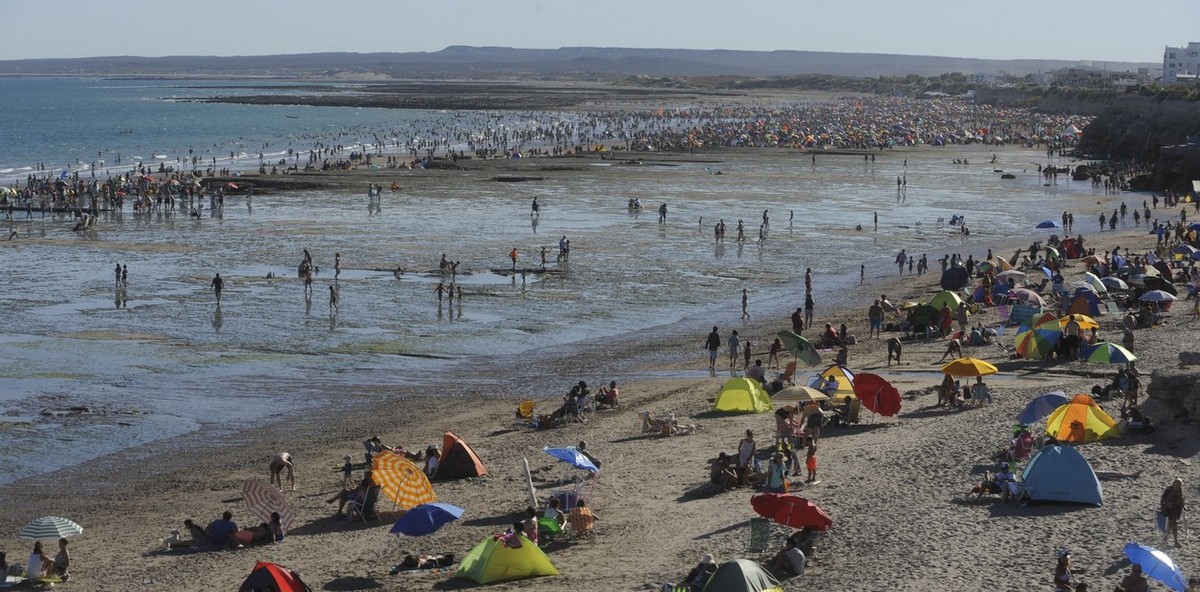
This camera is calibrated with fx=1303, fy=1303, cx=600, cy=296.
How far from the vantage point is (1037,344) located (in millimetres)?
24391

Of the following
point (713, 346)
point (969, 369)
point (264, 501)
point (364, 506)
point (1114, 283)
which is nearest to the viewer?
point (264, 501)

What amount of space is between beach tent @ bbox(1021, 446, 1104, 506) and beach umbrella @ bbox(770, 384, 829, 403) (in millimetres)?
5220

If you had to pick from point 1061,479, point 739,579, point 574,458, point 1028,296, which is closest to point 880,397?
point 1061,479

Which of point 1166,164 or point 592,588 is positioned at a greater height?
point 1166,164

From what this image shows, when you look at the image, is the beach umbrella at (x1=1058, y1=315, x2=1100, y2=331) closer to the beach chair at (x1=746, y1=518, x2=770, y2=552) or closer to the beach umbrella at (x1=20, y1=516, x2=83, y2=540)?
the beach chair at (x1=746, y1=518, x2=770, y2=552)

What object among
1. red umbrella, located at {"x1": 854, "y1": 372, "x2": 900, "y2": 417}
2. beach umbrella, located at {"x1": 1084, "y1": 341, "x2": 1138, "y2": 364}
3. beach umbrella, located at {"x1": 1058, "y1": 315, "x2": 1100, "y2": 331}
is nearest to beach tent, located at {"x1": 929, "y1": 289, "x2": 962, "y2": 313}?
beach umbrella, located at {"x1": 1058, "y1": 315, "x2": 1100, "y2": 331}

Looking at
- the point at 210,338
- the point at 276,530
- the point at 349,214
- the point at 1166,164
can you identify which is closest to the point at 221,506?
the point at 276,530

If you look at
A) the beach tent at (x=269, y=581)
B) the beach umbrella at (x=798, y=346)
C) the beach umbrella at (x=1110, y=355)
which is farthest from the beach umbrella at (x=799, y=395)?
the beach tent at (x=269, y=581)

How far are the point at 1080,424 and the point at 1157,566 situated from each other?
5.56 meters

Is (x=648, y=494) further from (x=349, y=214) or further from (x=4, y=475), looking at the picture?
(x=349, y=214)

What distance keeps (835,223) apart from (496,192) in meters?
16.5

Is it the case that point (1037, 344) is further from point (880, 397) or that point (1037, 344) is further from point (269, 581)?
point (269, 581)

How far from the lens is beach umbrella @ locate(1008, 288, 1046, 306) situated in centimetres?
2922

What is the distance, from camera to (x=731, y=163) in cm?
7794
